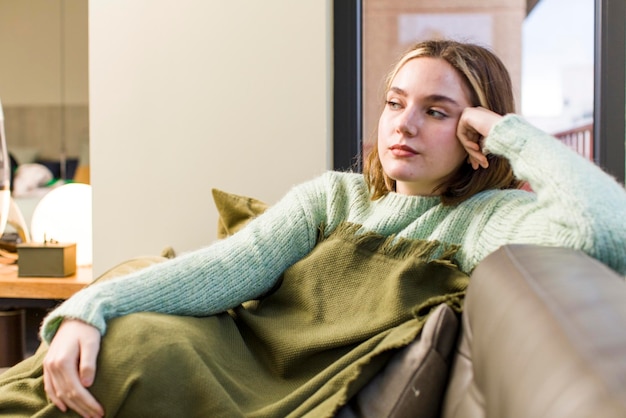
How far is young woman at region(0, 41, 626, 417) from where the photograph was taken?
3.59 ft

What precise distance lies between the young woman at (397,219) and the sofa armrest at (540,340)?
20cm

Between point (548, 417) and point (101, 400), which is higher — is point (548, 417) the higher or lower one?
the higher one

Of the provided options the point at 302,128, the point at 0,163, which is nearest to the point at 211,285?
the point at 302,128

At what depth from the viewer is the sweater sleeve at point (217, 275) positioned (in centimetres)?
118

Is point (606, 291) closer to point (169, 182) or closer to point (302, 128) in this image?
point (302, 128)

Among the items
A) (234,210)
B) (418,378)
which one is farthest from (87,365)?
(234,210)

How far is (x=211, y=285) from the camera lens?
132 cm

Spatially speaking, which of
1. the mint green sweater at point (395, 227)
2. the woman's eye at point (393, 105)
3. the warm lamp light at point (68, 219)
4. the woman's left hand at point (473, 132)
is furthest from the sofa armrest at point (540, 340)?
the warm lamp light at point (68, 219)

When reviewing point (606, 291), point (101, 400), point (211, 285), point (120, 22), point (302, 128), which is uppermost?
point (120, 22)

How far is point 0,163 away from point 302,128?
1176mm

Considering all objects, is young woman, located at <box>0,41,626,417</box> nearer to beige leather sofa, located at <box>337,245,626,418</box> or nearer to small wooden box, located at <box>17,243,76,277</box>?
beige leather sofa, located at <box>337,245,626,418</box>

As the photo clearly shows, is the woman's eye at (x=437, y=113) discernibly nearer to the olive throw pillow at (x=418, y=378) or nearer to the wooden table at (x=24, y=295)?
the olive throw pillow at (x=418, y=378)

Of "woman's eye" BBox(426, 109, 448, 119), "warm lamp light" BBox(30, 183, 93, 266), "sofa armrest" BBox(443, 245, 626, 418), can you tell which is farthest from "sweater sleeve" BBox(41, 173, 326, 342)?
"warm lamp light" BBox(30, 183, 93, 266)

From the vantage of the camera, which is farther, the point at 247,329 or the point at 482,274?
the point at 247,329
